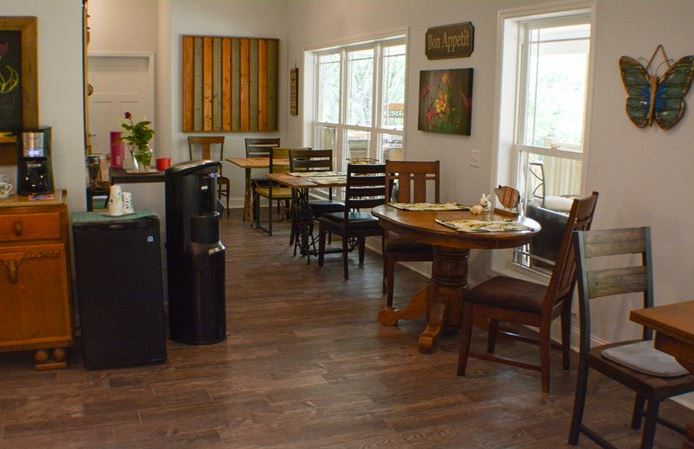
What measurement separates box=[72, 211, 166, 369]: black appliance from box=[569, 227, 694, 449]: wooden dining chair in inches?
83.2

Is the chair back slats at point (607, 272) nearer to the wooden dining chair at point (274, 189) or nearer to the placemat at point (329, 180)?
the placemat at point (329, 180)

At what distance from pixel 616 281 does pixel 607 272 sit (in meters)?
0.06

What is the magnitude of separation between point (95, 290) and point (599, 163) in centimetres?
276

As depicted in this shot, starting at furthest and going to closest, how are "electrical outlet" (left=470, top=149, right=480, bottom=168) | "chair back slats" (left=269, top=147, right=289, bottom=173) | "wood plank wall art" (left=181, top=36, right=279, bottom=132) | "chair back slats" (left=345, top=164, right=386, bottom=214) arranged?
"wood plank wall art" (left=181, top=36, right=279, bottom=132) < "chair back slats" (left=269, top=147, right=289, bottom=173) < "chair back slats" (left=345, top=164, right=386, bottom=214) < "electrical outlet" (left=470, top=149, right=480, bottom=168)

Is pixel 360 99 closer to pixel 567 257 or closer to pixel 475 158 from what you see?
pixel 475 158

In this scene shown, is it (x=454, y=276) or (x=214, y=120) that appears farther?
(x=214, y=120)

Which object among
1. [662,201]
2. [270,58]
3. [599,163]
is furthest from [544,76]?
[270,58]

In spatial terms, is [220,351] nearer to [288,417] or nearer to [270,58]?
[288,417]

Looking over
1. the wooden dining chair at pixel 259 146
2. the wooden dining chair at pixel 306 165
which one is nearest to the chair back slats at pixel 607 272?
the wooden dining chair at pixel 306 165

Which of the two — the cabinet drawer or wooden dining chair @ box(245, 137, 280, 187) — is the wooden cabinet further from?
wooden dining chair @ box(245, 137, 280, 187)

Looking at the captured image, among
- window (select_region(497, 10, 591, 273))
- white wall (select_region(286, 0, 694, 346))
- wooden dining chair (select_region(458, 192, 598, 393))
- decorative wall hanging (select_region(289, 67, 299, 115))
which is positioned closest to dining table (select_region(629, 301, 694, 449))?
wooden dining chair (select_region(458, 192, 598, 393))

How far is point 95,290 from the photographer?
376cm

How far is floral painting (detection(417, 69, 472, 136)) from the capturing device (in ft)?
17.6

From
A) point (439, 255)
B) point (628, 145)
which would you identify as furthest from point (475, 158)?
point (628, 145)
